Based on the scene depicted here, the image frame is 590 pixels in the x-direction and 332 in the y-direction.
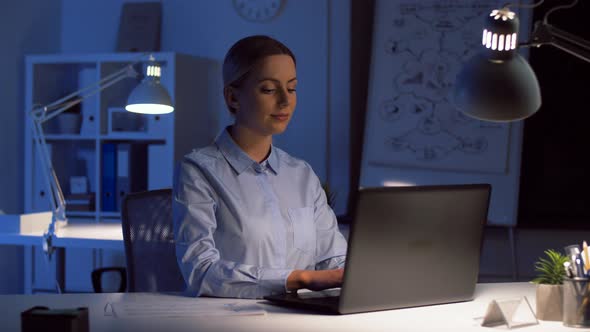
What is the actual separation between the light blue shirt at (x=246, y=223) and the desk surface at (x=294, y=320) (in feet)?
0.34

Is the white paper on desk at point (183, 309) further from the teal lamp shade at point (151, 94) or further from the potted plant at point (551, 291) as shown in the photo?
the teal lamp shade at point (151, 94)

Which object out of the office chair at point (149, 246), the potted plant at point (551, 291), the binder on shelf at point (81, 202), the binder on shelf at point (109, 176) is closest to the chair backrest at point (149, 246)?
the office chair at point (149, 246)

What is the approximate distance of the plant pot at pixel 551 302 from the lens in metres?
1.64

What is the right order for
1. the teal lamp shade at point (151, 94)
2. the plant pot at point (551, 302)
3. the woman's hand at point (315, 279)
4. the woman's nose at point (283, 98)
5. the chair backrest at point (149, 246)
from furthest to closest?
the teal lamp shade at point (151, 94)
the chair backrest at point (149, 246)
the woman's nose at point (283, 98)
the woman's hand at point (315, 279)
the plant pot at point (551, 302)

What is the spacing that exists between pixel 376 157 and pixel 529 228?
82 centimetres

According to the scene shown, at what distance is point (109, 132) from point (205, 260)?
9.54 ft

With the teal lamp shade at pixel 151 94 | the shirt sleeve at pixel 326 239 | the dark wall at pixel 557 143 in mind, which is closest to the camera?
the shirt sleeve at pixel 326 239

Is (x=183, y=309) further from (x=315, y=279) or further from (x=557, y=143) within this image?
(x=557, y=143)

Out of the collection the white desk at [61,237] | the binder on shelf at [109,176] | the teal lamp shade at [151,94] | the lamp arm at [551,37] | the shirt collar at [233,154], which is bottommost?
the white desk at [61,237]

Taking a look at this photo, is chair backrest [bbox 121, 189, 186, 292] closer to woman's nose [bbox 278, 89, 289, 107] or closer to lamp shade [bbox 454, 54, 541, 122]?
woman's nose [bbox 278, 89, 289, 107]

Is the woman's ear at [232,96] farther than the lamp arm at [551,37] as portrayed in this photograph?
Yes

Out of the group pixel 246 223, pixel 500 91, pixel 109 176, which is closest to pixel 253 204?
pixel 246 223

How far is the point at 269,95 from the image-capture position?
6.50 ft

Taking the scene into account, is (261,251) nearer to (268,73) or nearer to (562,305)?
(268,73)
